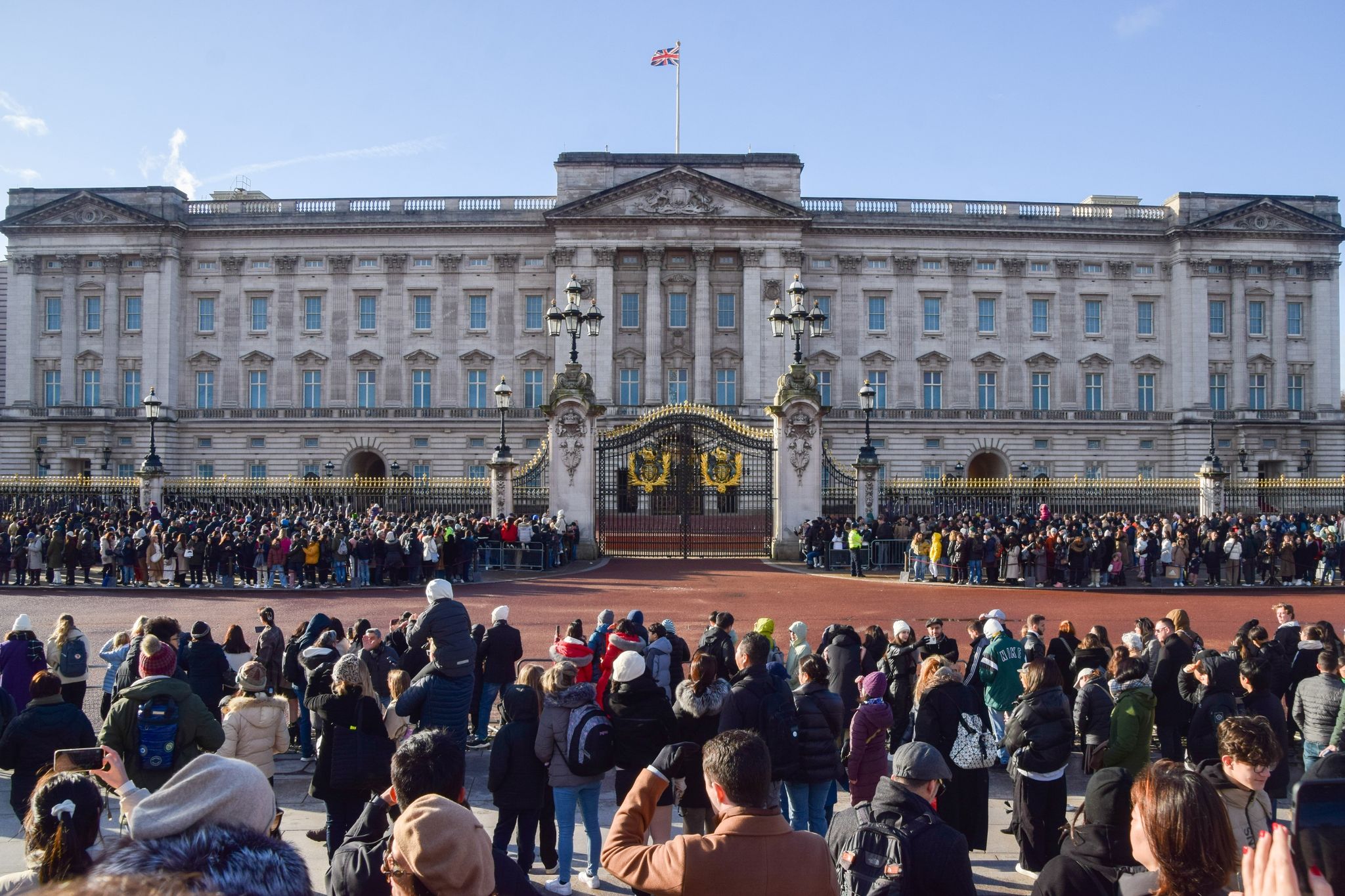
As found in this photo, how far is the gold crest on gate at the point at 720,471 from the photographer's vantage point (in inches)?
1148

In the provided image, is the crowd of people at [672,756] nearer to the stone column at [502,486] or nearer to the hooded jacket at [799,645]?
the hooded jacket at [799,645]

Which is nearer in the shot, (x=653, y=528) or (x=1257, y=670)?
(x=1257, y=670)

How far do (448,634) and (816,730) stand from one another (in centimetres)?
369

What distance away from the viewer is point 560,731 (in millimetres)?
6773

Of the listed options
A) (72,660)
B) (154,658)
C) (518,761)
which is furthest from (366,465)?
(518,761)

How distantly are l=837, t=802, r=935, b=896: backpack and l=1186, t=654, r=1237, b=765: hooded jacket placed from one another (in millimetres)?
4768

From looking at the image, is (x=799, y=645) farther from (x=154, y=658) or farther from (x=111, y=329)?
(x=111, y=329)

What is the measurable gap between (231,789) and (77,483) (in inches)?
1676

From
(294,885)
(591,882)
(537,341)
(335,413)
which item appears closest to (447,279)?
(537,341)

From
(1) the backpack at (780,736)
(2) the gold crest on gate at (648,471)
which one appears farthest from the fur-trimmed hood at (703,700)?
(2) the gold crest on gate at (648,471)

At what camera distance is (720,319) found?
183ft

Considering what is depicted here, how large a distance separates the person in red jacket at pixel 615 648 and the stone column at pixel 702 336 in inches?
1795

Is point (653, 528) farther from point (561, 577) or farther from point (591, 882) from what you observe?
point (591, 882)

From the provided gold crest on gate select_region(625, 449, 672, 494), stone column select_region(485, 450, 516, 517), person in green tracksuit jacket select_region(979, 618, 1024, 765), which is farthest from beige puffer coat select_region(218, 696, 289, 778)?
gold crest on gate select_region(625, 449, 672, 494)
